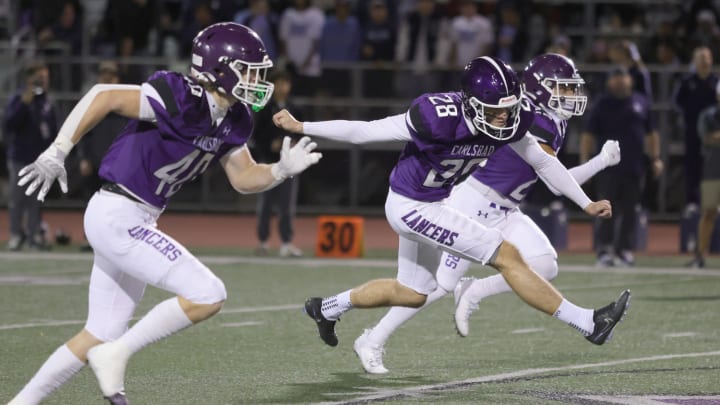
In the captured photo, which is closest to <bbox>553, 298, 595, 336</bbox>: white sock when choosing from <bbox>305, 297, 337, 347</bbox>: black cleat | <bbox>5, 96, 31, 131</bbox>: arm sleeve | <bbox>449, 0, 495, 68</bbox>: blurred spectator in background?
<bbox>305, 297, 337, 347</bbox>: black cleat

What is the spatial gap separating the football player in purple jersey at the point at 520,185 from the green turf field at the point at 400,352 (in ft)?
1.24

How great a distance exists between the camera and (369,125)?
7.13 metres

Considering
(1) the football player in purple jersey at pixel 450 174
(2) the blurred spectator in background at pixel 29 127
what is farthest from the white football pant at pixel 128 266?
(2) the blurred spectator in background at pixel 29 127

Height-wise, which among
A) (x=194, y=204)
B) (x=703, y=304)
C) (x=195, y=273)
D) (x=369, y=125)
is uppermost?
→ (x=369, y=125)

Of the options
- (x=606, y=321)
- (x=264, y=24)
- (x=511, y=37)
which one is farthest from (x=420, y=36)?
(x=606, y=321)

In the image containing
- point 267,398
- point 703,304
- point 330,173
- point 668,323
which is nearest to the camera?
point 267,398

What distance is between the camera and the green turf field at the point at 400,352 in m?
6.84

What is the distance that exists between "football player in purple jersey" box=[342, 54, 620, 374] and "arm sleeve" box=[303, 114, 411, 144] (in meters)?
1.20

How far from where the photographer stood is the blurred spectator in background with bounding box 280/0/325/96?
17.3m

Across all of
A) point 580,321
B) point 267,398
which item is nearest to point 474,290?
point 580,321

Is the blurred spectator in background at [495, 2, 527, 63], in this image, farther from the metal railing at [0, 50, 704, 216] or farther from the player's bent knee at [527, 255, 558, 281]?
the player's bent knee at [527, 255, 558, 281]

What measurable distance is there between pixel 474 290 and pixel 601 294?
2.94 metres

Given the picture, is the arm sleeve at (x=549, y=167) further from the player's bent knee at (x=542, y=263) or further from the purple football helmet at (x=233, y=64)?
the purple football helmet at (x=233, y=64)

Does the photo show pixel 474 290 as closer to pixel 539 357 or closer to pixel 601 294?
pixel 539 357
